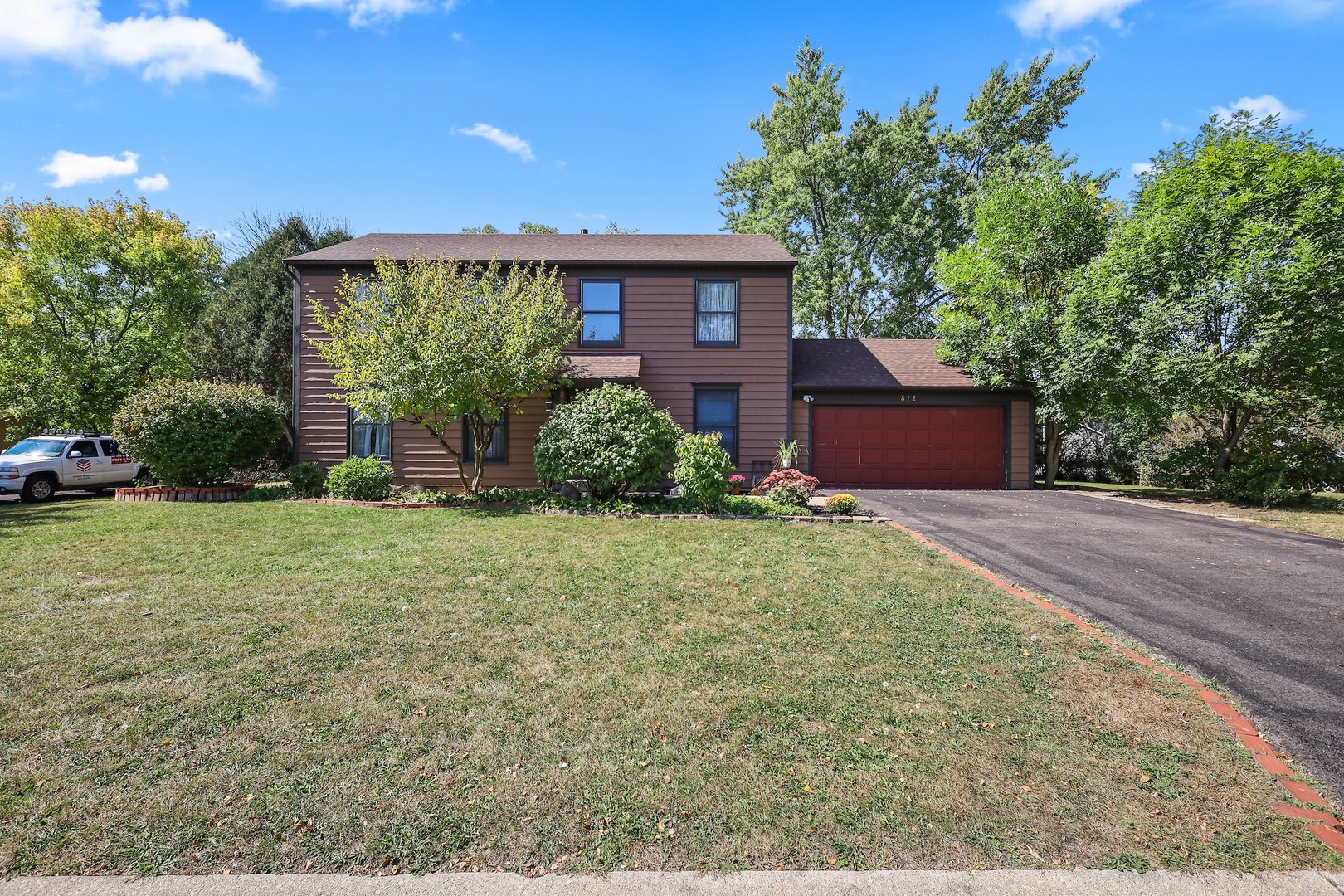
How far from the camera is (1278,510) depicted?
1202cm

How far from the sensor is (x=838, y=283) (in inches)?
1019

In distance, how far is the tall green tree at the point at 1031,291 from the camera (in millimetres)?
14789

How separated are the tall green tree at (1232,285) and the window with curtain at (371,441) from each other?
17247 mm

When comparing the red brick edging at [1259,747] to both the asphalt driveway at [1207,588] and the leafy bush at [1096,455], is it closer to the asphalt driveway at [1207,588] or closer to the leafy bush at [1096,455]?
the asphalt driveway at [1207,588]

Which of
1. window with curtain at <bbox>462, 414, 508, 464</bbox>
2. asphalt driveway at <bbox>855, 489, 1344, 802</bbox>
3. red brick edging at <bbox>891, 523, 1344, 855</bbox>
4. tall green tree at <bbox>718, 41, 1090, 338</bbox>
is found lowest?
red brick edging at <bbox>891, 523, 1344, 855</bbox>

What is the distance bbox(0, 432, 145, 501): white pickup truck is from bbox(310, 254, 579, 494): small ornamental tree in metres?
6.69

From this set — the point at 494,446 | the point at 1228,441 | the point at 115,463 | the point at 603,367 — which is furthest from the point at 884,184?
the point at 115,463

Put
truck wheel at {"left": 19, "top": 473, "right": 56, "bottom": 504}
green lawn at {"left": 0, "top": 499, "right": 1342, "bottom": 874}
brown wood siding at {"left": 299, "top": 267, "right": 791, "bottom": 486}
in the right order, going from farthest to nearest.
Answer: brown wood siding at {"left": 299, "top": 267, "right": 791, "bottom": 486} → truck wheel at {"left": 19, "top": 473, "right": 56, "bottom": 504} → green lawn at {"left": 0, "top": 499, "right": 1342, "bottom": 874}

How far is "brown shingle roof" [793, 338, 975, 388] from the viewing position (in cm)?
1541

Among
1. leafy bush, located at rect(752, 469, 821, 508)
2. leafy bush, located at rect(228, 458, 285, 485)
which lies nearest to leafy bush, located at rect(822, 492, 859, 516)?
leafy bush, located at rect(752, 469, 821, 508)

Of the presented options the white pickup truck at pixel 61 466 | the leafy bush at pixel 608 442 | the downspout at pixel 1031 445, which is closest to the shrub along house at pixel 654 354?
the downspout at pixel 1031 445

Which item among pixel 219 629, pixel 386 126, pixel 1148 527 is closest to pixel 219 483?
pixel 386 126

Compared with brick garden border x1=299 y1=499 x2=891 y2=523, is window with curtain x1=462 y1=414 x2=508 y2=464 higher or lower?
higher

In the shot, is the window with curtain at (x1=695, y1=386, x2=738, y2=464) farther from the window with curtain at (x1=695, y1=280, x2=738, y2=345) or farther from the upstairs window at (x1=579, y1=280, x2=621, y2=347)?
the upstairs window at (x1=579, y1=280, x2=621, y2=347)
